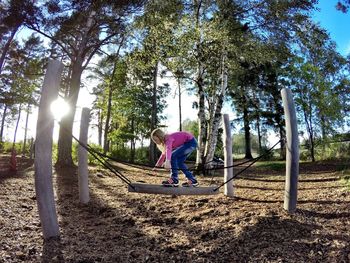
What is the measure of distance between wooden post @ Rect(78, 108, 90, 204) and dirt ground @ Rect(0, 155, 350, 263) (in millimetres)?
240

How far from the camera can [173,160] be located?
19.7 ft

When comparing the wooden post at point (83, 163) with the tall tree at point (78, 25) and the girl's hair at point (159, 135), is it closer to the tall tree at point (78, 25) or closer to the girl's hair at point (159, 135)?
the girl's hair at point (159, 135)

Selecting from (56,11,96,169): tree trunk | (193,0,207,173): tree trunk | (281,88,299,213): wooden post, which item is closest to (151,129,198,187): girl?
(281,88,299,213): wooden post

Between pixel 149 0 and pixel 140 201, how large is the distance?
27.8 feet

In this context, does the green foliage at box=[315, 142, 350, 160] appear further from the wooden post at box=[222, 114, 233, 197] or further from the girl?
the girl

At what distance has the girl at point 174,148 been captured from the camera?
5.72 meters

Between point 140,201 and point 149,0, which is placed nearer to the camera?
point 140,201

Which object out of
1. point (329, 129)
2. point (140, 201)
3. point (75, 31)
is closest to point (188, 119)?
point (329, 129)

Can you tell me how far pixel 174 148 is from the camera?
6.07 m

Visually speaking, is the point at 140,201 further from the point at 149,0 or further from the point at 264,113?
the point at 264,113

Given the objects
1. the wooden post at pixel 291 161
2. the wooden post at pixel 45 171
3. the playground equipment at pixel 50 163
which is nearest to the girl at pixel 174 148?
the playground equipment at pixel 50 163

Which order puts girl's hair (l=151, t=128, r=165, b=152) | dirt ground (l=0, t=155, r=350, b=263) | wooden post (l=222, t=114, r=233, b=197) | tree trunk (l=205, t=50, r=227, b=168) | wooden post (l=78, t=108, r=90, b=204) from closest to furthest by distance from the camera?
dirt ground (l=0, t=155, r=350, b=263) → girl's hair (l=151, t=128, r=165, b=152) → wooden post (l=78, t=108, r=90, b=204) → wooden post (l=222, t=114, r=233, b=197) → tree trunk (l=205, t=50, r=227, b=168)

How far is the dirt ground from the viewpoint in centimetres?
367

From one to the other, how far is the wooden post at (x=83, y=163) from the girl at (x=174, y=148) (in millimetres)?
1477
